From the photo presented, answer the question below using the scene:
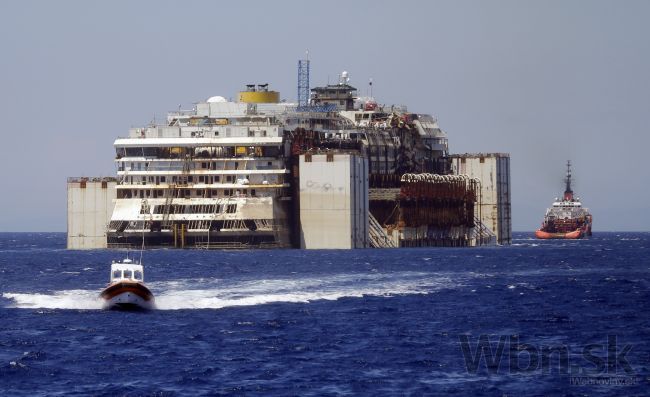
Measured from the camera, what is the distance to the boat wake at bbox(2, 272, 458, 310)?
3597 inches

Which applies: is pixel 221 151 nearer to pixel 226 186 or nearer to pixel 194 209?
pixel 226 186

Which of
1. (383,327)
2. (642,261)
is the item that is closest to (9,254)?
(642,261)

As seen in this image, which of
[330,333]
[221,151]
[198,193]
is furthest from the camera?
[221,151]

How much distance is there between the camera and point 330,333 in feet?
248

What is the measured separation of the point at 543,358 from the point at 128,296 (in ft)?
91.1

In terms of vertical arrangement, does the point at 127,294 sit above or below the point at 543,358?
above

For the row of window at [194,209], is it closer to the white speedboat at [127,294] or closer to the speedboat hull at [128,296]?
the white speedboat at [127,294]

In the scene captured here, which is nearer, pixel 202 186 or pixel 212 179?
pixel 202 186

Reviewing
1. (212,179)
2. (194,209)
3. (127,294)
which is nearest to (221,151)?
(212,179)

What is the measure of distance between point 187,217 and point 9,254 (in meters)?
24.2

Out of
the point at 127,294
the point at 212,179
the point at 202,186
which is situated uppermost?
the point at 212,179

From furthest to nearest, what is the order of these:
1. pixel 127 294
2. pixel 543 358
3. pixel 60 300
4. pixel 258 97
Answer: pixel 258 97 → pixel 60 300 → pixel 127 294 → pixel 543 358

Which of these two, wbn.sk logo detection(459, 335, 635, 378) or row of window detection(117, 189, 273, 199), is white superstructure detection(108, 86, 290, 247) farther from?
wbn.sk logo detection(459, 335, 635, 378)

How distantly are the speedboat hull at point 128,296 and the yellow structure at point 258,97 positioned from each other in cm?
10406
